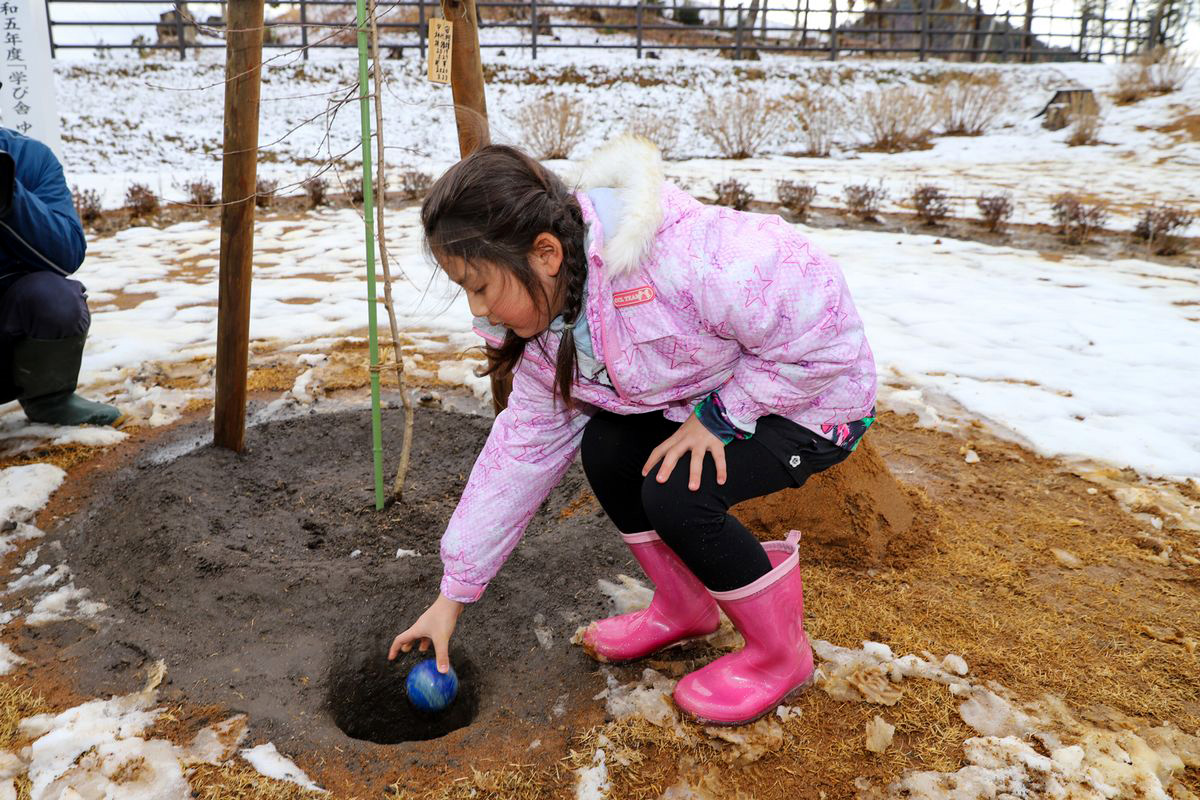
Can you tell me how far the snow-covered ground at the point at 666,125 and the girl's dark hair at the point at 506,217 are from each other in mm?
6343

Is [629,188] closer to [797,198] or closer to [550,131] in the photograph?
[797,198]

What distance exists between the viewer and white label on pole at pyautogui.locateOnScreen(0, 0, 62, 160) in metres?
4.68

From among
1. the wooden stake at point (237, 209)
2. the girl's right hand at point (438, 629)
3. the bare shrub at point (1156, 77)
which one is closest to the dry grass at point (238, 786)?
the girl's right hand at point (438, 629)

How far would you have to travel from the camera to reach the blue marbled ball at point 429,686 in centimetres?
186

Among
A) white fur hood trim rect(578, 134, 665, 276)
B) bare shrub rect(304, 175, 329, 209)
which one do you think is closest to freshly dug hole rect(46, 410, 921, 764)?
white fur hood trim rect(578, 134, 665, 276)

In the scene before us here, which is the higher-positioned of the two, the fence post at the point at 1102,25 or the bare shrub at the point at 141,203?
the fence post at the point at 1102,25

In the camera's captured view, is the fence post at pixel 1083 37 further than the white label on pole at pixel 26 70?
Yes

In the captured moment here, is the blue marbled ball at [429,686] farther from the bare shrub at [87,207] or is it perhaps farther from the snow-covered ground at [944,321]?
the bare shrub at [87,207]

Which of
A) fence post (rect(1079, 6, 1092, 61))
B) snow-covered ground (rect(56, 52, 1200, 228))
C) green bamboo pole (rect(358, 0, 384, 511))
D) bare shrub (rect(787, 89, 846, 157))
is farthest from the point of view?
fence post (rect(1079, 6, 1092, 61))

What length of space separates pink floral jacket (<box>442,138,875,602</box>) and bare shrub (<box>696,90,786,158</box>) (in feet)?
36.7

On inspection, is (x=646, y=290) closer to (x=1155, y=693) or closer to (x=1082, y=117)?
(x=1155, y=693)

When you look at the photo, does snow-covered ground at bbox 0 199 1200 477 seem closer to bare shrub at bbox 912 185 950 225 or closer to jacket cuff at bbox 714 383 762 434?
bare shrub at bbox 912 185 950 225

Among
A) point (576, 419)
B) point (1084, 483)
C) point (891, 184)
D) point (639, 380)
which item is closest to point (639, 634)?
point (576, 419)

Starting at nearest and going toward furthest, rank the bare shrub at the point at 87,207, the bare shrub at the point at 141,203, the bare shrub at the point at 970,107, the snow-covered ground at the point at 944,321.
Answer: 1. the snow-covered ground at the point at 944,321
2. the bare shrub at the point at 87,207
3. the bare shrub at the point at 141,203
4. the bare shrub at the point at 970,107
